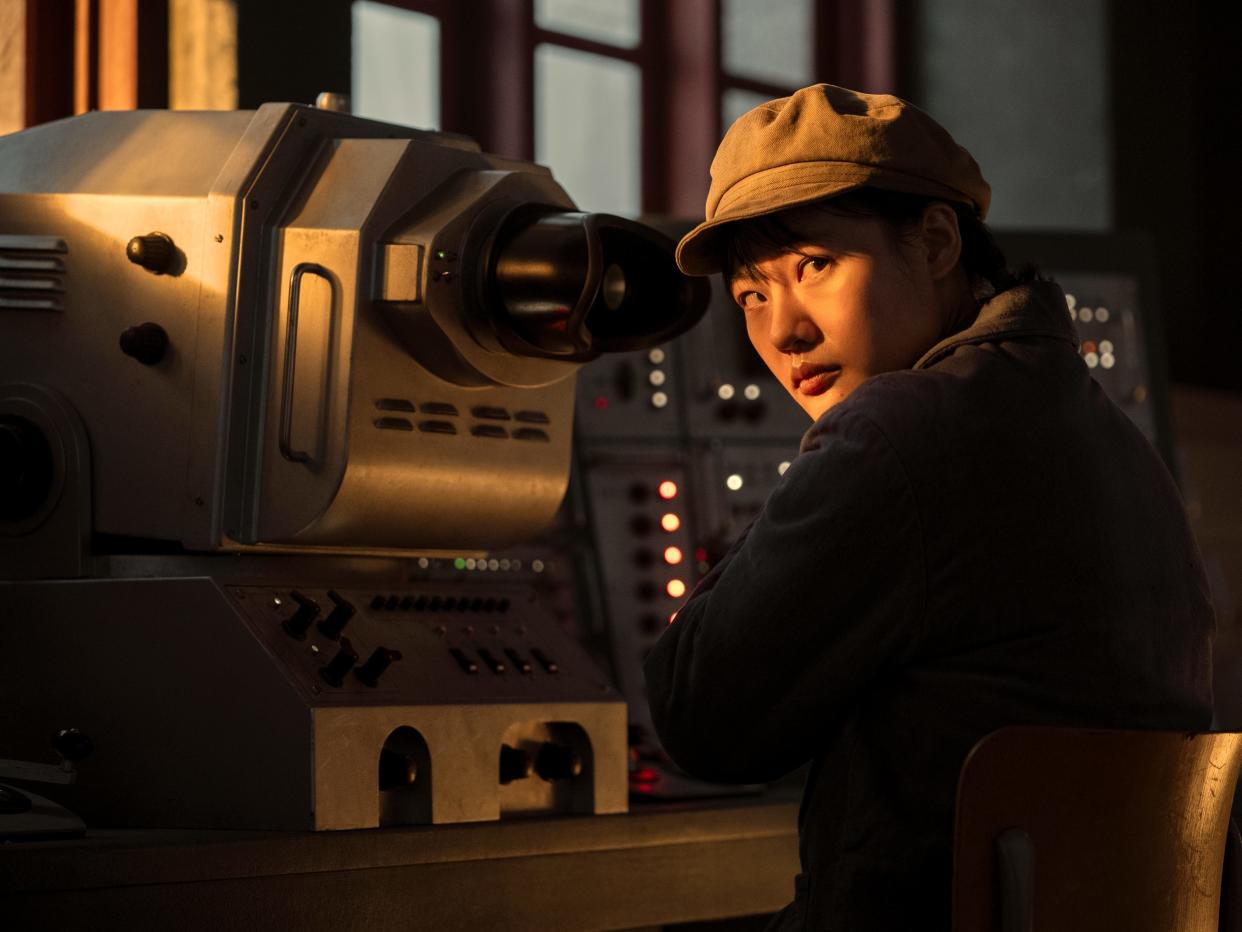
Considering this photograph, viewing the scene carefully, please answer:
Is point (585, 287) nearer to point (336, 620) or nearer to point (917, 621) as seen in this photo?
point (336, 620)

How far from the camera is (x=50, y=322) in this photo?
154 centimetres

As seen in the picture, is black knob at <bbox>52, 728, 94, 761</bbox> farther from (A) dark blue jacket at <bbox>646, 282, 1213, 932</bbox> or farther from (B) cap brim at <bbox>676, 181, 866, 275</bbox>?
(B) cap brim at <bbox>676, 181, 866, 275</bbox>

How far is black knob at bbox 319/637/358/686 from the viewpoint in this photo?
138 centimetres

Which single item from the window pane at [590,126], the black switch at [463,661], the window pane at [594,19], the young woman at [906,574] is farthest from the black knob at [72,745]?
the window pane at [594,19]

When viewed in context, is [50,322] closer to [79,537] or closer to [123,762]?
[79,537]

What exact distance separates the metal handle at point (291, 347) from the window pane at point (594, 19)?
9.31 feet

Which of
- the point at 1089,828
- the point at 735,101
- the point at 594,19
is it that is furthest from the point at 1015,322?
A: the point at 735,101

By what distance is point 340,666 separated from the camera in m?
1.38

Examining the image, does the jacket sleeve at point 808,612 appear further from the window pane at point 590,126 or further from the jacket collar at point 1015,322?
the window pane at point 590,126

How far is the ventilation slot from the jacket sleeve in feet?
2.23

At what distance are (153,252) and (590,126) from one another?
2.92m

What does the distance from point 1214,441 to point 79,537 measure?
3172 millimetres

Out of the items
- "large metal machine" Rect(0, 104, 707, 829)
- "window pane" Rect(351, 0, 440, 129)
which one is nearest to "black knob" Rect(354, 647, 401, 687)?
"large metal machine" Rect(0, 104, 707, 829)

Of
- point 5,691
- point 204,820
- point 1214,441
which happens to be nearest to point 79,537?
point 5,691
